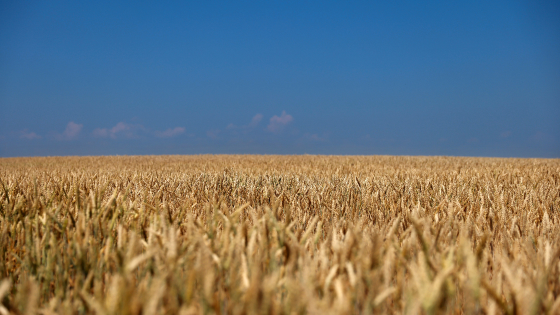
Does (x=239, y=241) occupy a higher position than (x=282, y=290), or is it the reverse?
(x=239, y=241)

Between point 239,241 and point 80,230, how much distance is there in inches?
21.7

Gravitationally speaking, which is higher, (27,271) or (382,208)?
(382,208)

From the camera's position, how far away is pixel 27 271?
4.11ft

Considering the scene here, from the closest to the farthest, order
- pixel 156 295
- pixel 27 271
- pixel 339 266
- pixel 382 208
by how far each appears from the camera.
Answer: pixel 156 295
pixel 339 266
pixel 27 271
pixel 382 208

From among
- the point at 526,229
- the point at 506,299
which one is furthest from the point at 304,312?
the point at 526,229

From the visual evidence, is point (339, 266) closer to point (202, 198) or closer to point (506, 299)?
point (506, 299)

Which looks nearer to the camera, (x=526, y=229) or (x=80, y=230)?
(x=80, y=230)

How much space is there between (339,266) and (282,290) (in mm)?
178

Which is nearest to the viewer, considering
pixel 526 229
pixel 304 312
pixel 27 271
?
pixel 304 312

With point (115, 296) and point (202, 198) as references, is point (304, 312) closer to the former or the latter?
point (115, 296)

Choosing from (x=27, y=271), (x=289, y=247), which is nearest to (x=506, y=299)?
(x=289, y=247)

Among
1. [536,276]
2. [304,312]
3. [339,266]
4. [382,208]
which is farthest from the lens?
[382,208]

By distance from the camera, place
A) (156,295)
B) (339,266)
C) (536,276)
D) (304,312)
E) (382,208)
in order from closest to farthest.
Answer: (156,295)
(304,312)
(339,266)
(536,276)
(382,208)

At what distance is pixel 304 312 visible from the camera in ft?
2.54
